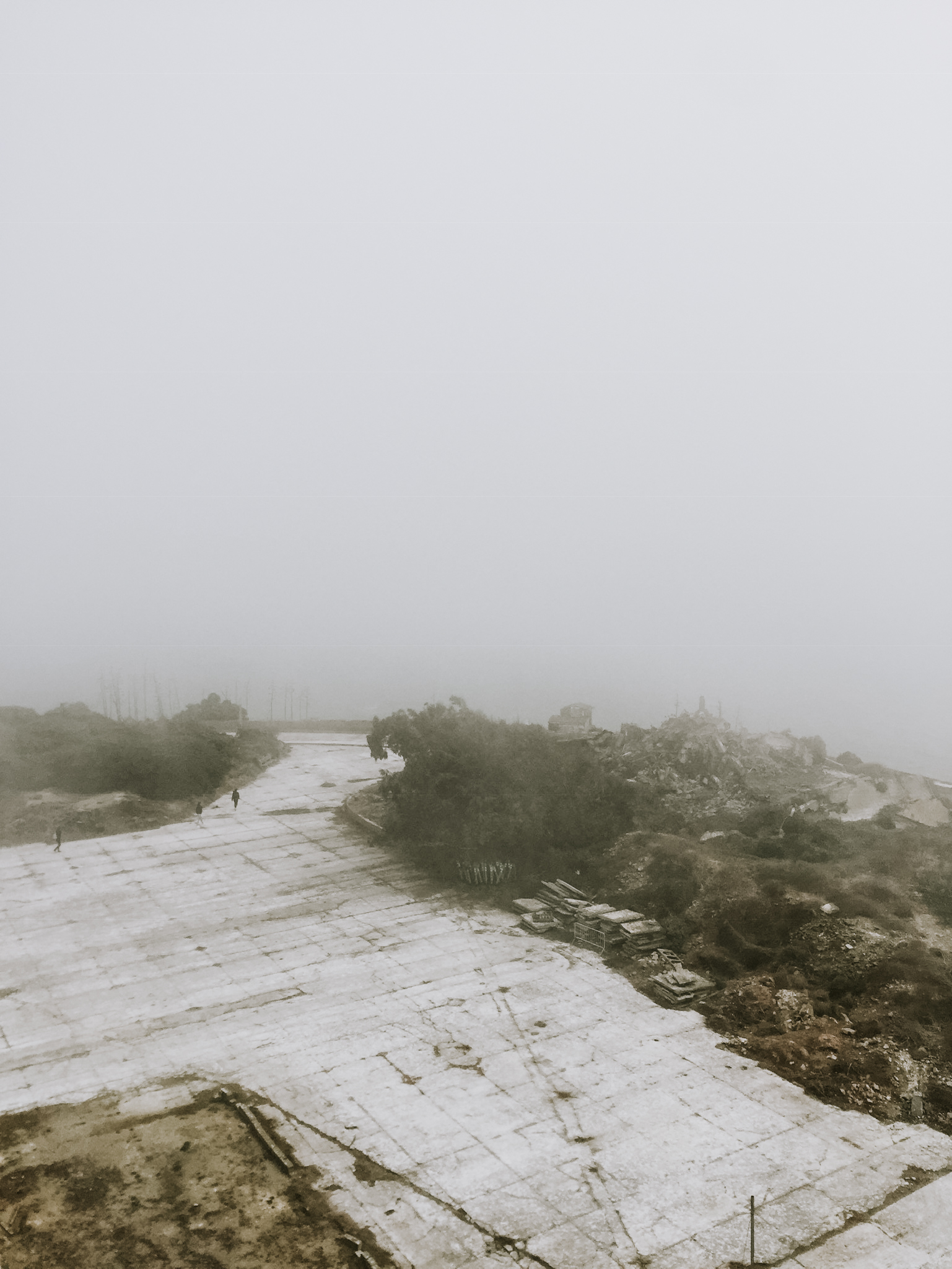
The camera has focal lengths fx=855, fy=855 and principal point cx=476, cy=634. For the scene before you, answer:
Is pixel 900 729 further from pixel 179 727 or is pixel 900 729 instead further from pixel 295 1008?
pixel 295 1008

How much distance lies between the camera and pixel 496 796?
31.8 metres

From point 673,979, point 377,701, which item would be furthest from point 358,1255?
point 377,701

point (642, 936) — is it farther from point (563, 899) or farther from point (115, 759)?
point (115, 759)

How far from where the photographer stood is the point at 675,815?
33250mm

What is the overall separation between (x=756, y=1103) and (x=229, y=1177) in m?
10.0

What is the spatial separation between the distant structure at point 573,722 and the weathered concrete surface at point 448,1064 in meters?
15.4

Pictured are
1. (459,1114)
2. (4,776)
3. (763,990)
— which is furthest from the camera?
(4,776)

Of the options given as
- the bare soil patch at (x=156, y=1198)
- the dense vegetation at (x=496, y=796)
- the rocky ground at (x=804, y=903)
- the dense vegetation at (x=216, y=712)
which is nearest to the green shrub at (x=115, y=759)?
the rocky ground at (x=804, y=903)

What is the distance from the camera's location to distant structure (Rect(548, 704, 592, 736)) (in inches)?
1715

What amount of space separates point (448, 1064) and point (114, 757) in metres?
27.3

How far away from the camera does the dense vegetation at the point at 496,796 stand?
30438mm

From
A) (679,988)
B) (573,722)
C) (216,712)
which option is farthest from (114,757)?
(679,988)

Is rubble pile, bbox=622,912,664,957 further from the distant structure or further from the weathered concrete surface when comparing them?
the distant structure

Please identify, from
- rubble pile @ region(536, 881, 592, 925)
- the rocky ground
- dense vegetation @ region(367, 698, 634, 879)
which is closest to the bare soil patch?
the rocky ground
